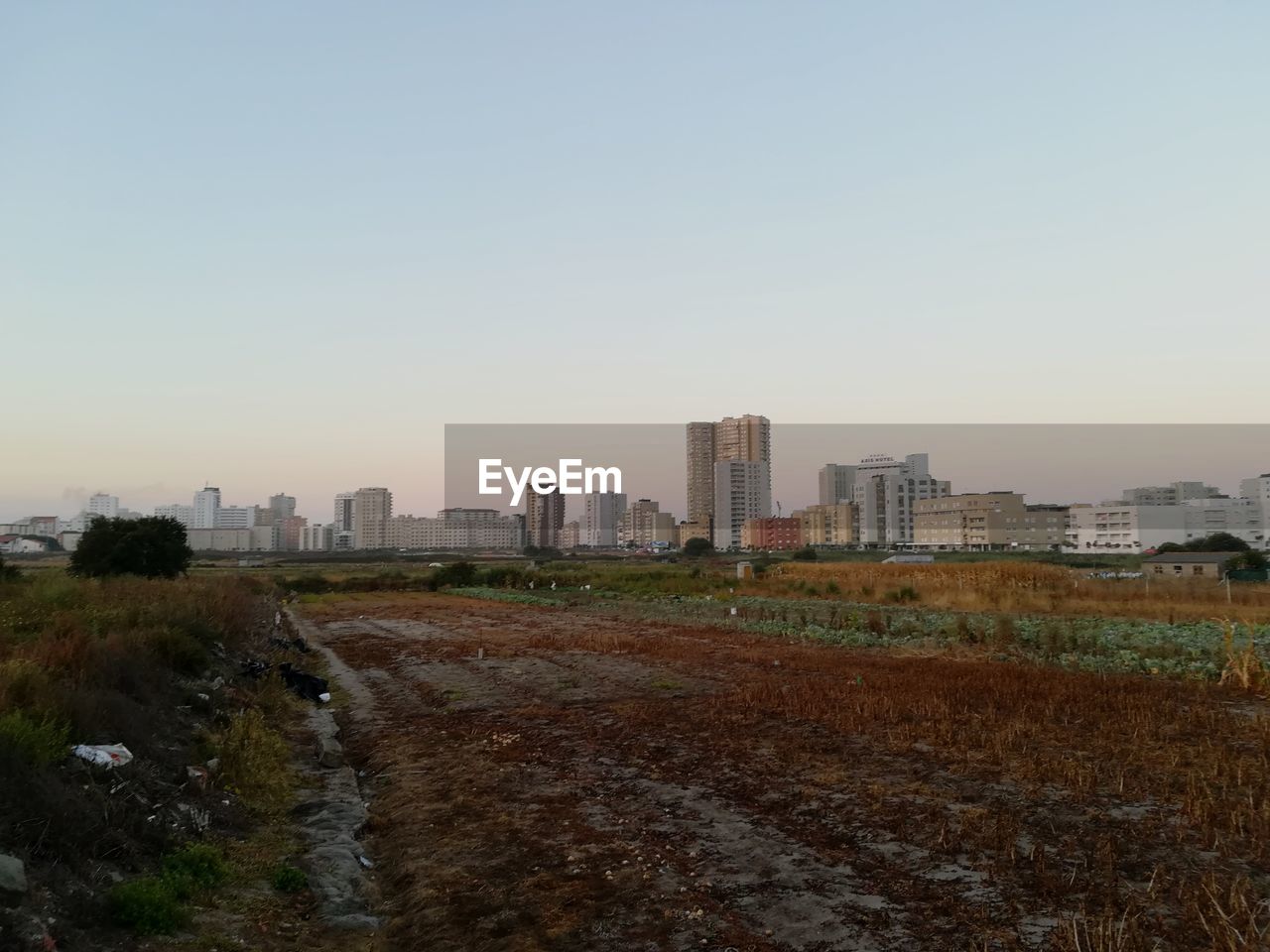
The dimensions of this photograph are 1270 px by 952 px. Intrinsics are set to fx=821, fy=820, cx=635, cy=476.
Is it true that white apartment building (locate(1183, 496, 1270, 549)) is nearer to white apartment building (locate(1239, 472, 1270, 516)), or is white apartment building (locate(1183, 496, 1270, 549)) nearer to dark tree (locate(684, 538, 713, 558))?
white apartment building (locate(1239, 472, 1270, 516))

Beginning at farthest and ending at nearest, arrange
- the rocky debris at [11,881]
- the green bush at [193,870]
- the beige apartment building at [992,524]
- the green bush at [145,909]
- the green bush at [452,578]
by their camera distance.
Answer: the beige apartment building at [992,524] < the green bush at [452,578] < the green bush at [193,870] < the green bush at [145,909] < the rocky debris at [11,881]

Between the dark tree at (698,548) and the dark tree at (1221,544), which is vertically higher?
the dark tree at (1221,544)

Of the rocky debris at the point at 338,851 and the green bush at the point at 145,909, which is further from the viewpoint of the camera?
the rocky debris at the point at 338,851

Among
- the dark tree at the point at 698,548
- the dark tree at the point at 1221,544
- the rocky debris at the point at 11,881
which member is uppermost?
the rocky debris at the point at 11,881

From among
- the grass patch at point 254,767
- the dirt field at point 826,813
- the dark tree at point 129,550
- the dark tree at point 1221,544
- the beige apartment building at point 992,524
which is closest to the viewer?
the dirt field at point 826,813

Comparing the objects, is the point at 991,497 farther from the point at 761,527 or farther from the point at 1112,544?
the point at 761,527

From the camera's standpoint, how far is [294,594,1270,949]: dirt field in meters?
5.96

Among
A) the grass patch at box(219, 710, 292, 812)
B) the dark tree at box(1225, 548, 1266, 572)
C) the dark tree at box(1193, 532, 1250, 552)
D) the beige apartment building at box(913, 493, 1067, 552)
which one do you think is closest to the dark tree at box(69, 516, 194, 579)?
the grass patch at box(219, 710, 292, 812)

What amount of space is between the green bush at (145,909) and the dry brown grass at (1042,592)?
30.5 metres

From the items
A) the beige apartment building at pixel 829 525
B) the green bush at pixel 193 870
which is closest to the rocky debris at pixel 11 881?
the green bush at pixel 193 870

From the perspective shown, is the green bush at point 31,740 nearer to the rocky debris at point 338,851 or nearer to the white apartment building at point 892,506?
the rocky debris at point 338,851

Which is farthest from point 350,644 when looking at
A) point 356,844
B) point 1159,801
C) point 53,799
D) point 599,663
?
point 1159,801

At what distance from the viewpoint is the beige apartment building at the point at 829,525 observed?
172 m

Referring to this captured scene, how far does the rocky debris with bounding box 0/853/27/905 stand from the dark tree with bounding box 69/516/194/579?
36.1 metres
